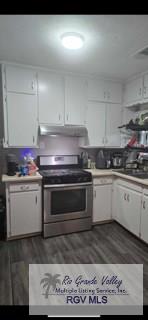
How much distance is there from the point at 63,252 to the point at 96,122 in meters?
2.08

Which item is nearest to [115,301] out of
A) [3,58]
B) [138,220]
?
[138,220]

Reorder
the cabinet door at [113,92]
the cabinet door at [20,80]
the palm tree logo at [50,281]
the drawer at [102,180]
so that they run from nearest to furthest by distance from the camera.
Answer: the palm tree logo at [50,281] < the cabinet door at [20,80] < the drawer at [102,180] < the cabinet door at [113,92]

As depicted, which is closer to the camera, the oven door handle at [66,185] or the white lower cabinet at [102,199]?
the oven door handle at [66,185]

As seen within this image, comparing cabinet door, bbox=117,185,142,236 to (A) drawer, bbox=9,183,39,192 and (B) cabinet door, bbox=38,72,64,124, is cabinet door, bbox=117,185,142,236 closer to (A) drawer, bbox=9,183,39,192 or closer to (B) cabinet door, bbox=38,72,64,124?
(A) drawer, bbox=9,183,39,192

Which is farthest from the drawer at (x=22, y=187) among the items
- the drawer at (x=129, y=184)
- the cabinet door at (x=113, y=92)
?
the cabinet door at (x=113, y=92)

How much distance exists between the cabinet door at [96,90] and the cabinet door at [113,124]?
214 mm

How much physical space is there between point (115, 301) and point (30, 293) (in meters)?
0.75

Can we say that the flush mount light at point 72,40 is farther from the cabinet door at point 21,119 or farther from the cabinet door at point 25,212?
the cabinet door at point 25,212

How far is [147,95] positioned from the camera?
275 centimetres

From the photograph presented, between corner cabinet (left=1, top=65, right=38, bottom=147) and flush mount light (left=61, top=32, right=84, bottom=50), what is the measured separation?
2.99ft

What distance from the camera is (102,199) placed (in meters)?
2.96

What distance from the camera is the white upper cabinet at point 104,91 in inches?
121

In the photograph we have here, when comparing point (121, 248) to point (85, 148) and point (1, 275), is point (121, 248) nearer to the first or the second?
point (1, 275)
